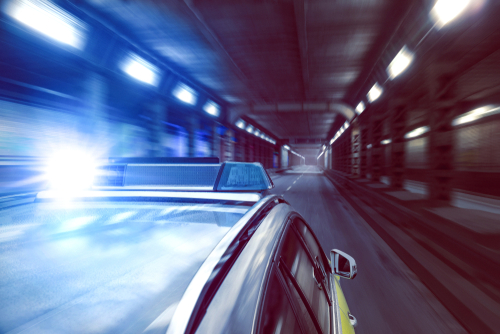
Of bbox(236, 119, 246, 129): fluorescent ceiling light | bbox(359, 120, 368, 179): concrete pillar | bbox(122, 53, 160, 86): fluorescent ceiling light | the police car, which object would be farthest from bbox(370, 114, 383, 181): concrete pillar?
the police car

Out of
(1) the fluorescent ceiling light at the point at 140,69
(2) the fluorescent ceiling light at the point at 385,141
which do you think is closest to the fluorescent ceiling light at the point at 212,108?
(1) the fluorescent ceiling light at the point at 140,69

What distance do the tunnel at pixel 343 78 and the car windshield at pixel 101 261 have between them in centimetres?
7

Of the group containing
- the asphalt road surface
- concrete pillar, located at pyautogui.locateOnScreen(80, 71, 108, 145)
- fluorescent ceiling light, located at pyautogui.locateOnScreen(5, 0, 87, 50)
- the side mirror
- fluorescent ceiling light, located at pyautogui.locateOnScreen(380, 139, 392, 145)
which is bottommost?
the asphalt road surface

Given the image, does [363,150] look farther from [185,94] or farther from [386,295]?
[386,295]

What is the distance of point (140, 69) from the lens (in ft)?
31.8

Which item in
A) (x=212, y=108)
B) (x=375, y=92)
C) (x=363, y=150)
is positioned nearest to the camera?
(x=375, y=92)

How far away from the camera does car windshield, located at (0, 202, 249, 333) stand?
0.91 meters

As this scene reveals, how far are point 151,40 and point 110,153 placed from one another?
4366 millimetres

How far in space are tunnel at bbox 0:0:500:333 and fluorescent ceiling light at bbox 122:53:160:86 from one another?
7cm

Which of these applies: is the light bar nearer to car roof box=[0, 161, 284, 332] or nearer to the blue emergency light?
the blue emergency light

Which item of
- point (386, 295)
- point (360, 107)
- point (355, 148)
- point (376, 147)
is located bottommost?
→ point (386, 295)

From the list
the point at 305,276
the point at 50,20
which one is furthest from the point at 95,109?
the point at 305,276

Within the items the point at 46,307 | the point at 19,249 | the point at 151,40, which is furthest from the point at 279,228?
the point at 151,40

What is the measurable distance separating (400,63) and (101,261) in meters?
10.2
